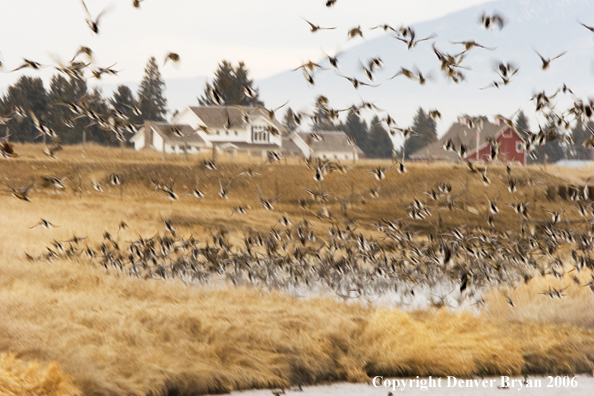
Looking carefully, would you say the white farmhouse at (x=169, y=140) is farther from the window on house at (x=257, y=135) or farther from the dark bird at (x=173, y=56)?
the dark bird at (x=173, y=56)

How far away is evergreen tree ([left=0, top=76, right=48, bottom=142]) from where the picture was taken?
68.1 m

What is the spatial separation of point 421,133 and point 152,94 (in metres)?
31.8

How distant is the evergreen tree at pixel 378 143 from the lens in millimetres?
86750

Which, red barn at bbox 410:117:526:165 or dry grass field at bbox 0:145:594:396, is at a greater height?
red barn at bbox 410:117:526:165

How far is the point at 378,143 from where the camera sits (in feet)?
290

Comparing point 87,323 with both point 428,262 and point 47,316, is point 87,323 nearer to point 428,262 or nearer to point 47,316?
point 47,316

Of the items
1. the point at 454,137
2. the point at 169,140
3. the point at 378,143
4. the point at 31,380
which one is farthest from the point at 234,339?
the point at 378,143

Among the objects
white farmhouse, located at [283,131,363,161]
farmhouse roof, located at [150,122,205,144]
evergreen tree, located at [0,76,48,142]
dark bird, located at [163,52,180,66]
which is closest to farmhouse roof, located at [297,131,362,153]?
white farmhouse, located at [283,131,363,161]

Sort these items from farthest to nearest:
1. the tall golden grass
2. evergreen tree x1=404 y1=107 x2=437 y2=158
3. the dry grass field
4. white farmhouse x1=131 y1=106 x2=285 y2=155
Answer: evergreen tree x1=404 y1=107 x2=437 y2=158, white farmhouse x1=131 y1=106 x2=285 y2=155, the dry grass field, the tall golden grass

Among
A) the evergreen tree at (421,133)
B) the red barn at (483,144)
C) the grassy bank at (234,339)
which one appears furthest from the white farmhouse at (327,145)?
the grassy bank at (234,339)

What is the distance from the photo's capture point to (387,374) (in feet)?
49.2

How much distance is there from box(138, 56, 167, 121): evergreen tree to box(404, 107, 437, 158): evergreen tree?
1040 inches

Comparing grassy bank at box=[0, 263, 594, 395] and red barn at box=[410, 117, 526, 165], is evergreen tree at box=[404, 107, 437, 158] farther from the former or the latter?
grassy bank at box=[0, 263, 594, 395]

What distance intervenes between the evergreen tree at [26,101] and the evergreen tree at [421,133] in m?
37.7
